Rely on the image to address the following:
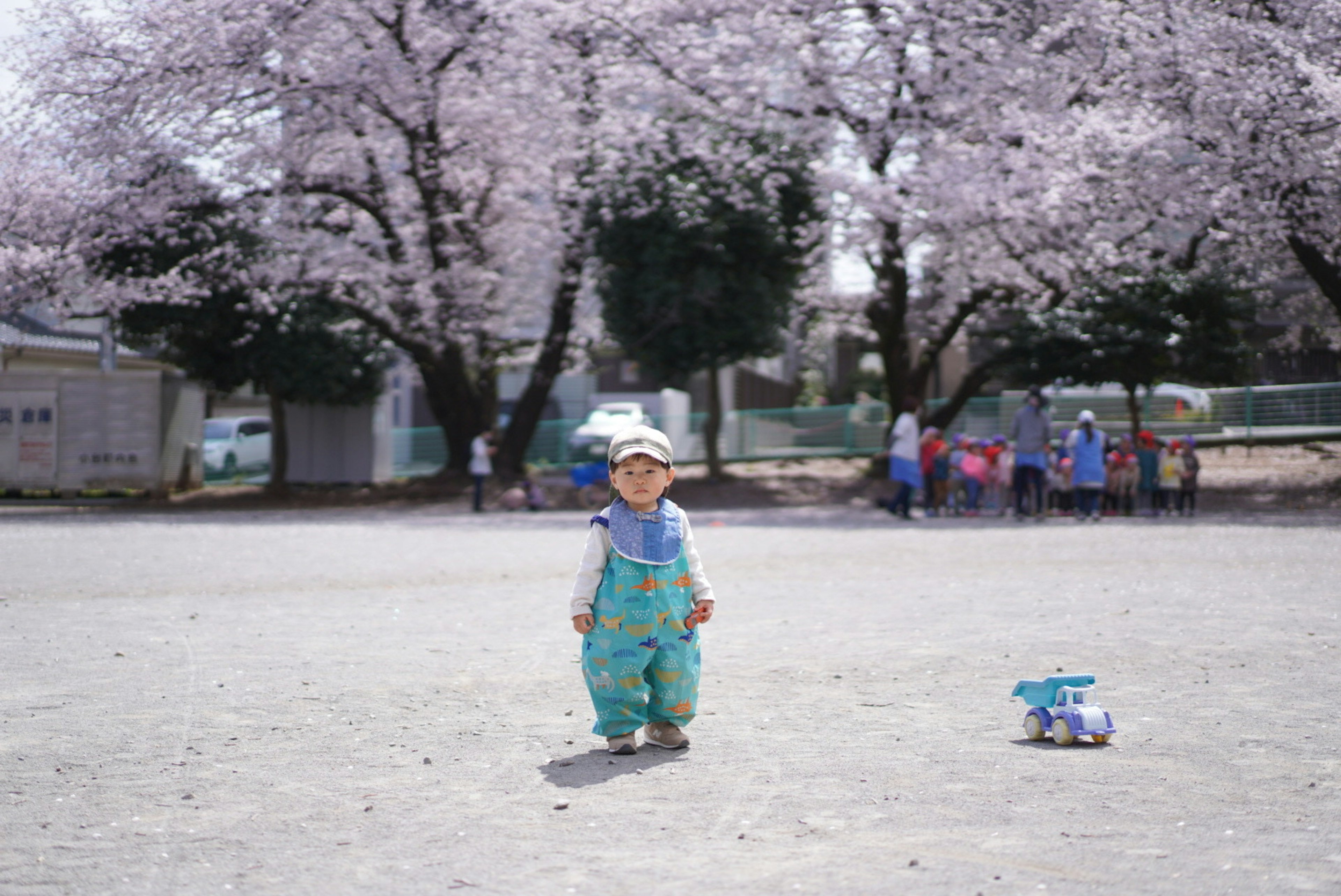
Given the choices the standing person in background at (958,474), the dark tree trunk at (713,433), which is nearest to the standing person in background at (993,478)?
the standing person in background at (958,474)

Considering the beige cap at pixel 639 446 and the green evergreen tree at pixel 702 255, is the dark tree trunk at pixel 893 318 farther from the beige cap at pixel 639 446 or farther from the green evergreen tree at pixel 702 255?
the beige cap at pixel 639 446

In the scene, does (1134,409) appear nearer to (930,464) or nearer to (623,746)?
(930,464)

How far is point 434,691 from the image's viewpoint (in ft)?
21.7

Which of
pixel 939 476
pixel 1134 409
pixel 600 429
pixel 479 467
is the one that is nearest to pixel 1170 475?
pixel 939 476

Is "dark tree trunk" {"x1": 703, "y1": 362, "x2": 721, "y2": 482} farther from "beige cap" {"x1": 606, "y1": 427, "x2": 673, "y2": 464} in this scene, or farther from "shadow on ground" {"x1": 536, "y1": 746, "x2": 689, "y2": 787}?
"shadow on ground" {"x1": 536, "y1": 746, "x2": 689, "y2": 787}

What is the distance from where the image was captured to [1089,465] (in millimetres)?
19828

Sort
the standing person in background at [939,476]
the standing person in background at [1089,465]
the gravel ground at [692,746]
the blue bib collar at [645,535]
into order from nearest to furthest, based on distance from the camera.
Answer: the gravel ground at [692,746], the blue bib collar at [645,535], the standing person in background at [1089,465], the standing person in background at [939,476]

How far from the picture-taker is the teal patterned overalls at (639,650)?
17.4 feet

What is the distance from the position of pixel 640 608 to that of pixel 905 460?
14956 mm

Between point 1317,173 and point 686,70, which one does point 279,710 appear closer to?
point 1317,173

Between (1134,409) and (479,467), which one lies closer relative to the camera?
(479,467)

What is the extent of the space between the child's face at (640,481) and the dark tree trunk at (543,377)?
21231mm

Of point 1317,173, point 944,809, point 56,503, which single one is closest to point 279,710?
point 944,809

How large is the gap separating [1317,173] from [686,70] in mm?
10227
